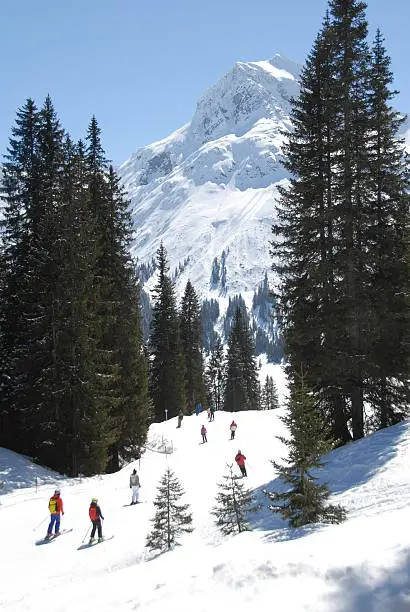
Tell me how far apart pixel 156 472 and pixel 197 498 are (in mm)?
6431

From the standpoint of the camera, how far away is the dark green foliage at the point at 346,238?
1850 centimetres

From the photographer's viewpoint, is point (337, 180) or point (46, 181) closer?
point (337, 180)

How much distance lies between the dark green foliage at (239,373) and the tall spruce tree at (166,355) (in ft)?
61.3

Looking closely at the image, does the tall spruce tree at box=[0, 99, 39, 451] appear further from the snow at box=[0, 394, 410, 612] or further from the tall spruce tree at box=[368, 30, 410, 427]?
the tall spruce tree at box=[368, 30, 410, 427]

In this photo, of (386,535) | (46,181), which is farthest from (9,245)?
(386,535)

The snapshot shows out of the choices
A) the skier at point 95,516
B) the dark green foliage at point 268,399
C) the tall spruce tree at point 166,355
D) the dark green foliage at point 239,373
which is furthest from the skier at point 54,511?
the dark green foliage at point 268,399

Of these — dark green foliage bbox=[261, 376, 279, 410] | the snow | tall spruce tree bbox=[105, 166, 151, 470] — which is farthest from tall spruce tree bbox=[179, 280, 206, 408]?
dark green foliage bbox=[261, 376, 279, 410]

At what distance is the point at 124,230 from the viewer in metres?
30.8

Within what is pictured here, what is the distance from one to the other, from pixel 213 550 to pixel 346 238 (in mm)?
13499

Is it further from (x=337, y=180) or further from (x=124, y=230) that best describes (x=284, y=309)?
(x=124, y=230)

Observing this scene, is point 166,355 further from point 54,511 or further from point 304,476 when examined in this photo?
point 304,476

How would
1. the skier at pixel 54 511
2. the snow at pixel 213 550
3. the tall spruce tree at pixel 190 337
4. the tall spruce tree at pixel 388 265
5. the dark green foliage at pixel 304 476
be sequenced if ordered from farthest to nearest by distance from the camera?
the tall spruce tree at pixel 190 337, the tall spruce tree at pixel 388 265, the skier at pixel 54 511, the dark green foliage at pixel 304 476, the snow at pixel 213 550

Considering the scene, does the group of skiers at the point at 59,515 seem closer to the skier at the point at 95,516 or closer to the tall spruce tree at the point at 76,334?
the skier at the point at 95,516

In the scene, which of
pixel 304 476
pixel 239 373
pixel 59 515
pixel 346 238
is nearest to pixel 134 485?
pixel 59 515
